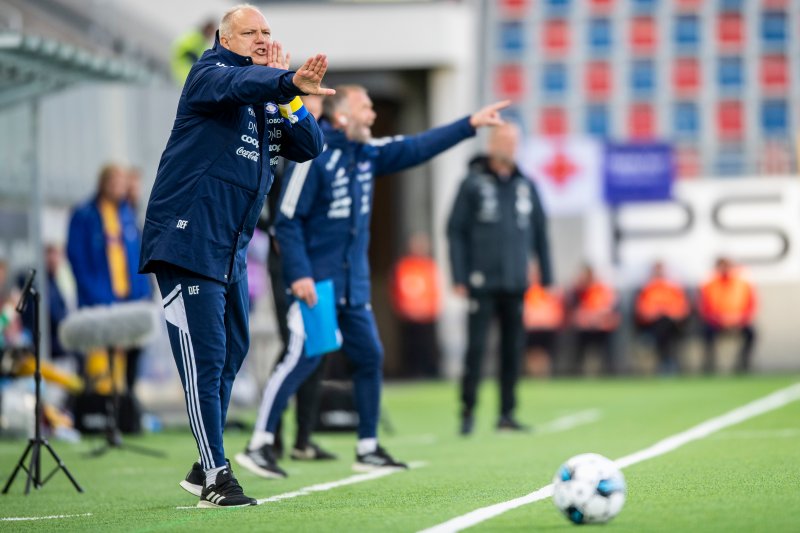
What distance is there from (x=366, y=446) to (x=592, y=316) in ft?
50.9

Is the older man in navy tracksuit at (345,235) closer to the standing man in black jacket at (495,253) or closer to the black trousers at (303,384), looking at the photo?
the black trousers at (303,384)

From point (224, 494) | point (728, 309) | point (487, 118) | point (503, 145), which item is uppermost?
point (503, 145)

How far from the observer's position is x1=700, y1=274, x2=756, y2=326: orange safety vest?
76.5 feet

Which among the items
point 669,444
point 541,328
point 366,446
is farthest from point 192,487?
point 541,328

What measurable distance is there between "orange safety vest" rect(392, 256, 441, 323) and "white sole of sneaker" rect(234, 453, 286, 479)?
51.7ft

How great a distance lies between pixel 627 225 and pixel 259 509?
1822cm

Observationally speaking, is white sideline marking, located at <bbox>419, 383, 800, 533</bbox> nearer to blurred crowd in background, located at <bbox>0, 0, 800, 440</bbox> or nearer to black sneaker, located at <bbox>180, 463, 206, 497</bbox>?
black sneaker, located at <bbox>180, 463, 206, 497</bbox>

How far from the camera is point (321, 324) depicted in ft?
28.7

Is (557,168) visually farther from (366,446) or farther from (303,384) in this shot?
(366,446)

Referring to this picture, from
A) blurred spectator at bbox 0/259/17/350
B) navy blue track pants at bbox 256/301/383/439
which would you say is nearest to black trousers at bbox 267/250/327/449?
navy blue track pants at bbox 256/301/383/439

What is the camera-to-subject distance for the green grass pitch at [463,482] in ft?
19.8

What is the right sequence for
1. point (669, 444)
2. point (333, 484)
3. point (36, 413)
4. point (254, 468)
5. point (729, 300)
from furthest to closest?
point (729, 300) < point (669, 444) < point (254, 468) < point (36, 413) < point (333, 484)

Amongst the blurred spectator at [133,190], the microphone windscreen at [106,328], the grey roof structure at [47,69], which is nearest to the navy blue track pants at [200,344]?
the microphone windscreen at [106,328]

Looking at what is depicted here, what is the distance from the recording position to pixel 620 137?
1193 inches
